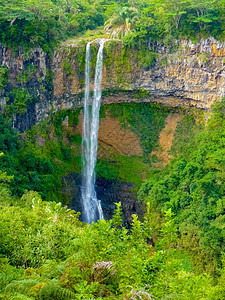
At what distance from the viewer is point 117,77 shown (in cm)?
2698

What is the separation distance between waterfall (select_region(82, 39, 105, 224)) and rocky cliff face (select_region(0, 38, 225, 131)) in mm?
389

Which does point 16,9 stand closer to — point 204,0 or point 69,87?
point 69,87

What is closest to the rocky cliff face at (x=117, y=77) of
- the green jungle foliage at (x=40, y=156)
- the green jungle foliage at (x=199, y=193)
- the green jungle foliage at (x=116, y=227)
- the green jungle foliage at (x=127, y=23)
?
the green jungle foliage at (x=127, y=23)

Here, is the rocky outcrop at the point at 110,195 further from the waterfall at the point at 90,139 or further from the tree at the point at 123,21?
the tree at the point at 123,21

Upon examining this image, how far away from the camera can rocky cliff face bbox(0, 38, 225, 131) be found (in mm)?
23547

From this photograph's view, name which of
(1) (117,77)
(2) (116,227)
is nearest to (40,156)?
(1) (117,77)

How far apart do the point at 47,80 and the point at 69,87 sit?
1844 mm

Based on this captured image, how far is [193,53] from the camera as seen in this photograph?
25312 mm

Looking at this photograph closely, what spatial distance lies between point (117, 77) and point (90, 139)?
4827 mm

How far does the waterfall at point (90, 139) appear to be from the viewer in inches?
1015

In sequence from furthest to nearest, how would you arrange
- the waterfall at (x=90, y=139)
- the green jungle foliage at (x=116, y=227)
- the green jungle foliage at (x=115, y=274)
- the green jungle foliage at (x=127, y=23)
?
the waterfall at (x=90, y=139)
the green jungle foliage at (x=127, y=23)
the green jungle foliage at (x=116, y=227)
the green jungle foliage at (x=115, y=274)

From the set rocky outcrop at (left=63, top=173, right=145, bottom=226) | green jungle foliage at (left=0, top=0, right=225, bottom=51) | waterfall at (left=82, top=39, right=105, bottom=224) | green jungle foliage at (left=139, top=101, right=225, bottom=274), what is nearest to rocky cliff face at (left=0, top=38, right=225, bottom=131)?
waterfall at (left=82, top=39, right=105, bottom=224)

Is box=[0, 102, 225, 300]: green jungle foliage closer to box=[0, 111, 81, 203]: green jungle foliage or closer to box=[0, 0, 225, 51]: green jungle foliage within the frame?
box=[0, 111, 81, 203]: green jungle foliage

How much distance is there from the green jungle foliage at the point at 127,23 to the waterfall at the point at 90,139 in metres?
2.17
